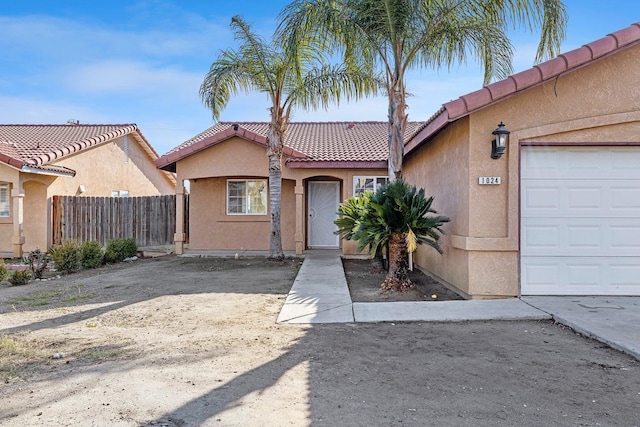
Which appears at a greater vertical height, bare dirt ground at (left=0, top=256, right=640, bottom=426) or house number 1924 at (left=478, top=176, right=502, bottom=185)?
house number 1924 at (left=478, top=176, right=502, bottom=185)

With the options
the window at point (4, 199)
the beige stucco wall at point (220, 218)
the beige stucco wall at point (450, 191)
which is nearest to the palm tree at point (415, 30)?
the beige stucco wall at point (450, 191)

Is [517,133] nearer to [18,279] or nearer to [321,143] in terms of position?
[321,143]

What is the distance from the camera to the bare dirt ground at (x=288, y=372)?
11.2 ft

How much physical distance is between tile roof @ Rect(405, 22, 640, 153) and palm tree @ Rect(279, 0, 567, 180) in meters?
1.53

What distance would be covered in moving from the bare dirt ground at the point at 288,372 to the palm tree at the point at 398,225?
214 cm

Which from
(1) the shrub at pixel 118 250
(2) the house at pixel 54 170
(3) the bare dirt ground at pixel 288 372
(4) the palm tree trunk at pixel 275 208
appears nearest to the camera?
(3) the bare dirt ground at pixel 288 372

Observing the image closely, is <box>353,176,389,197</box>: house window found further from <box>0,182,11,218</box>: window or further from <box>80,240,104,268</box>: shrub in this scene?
<box>0,182,11,218</box>: window

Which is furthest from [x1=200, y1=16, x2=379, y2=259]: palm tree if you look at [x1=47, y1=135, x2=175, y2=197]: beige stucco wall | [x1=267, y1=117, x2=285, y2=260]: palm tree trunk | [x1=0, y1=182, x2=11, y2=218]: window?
[x1=0, y1=182, x2=11, y2=218]: window

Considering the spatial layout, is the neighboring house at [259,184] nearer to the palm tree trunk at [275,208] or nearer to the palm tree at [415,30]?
the palm tree trunk at [275,208]

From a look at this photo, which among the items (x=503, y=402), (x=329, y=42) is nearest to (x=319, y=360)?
(x=503, y=402)

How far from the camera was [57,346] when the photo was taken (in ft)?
17.2

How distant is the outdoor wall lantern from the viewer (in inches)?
275

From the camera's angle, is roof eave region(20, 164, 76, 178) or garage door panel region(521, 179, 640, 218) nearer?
garage door panel region(521, 179, 640, 218)

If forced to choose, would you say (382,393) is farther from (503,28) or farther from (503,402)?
(503,28)
